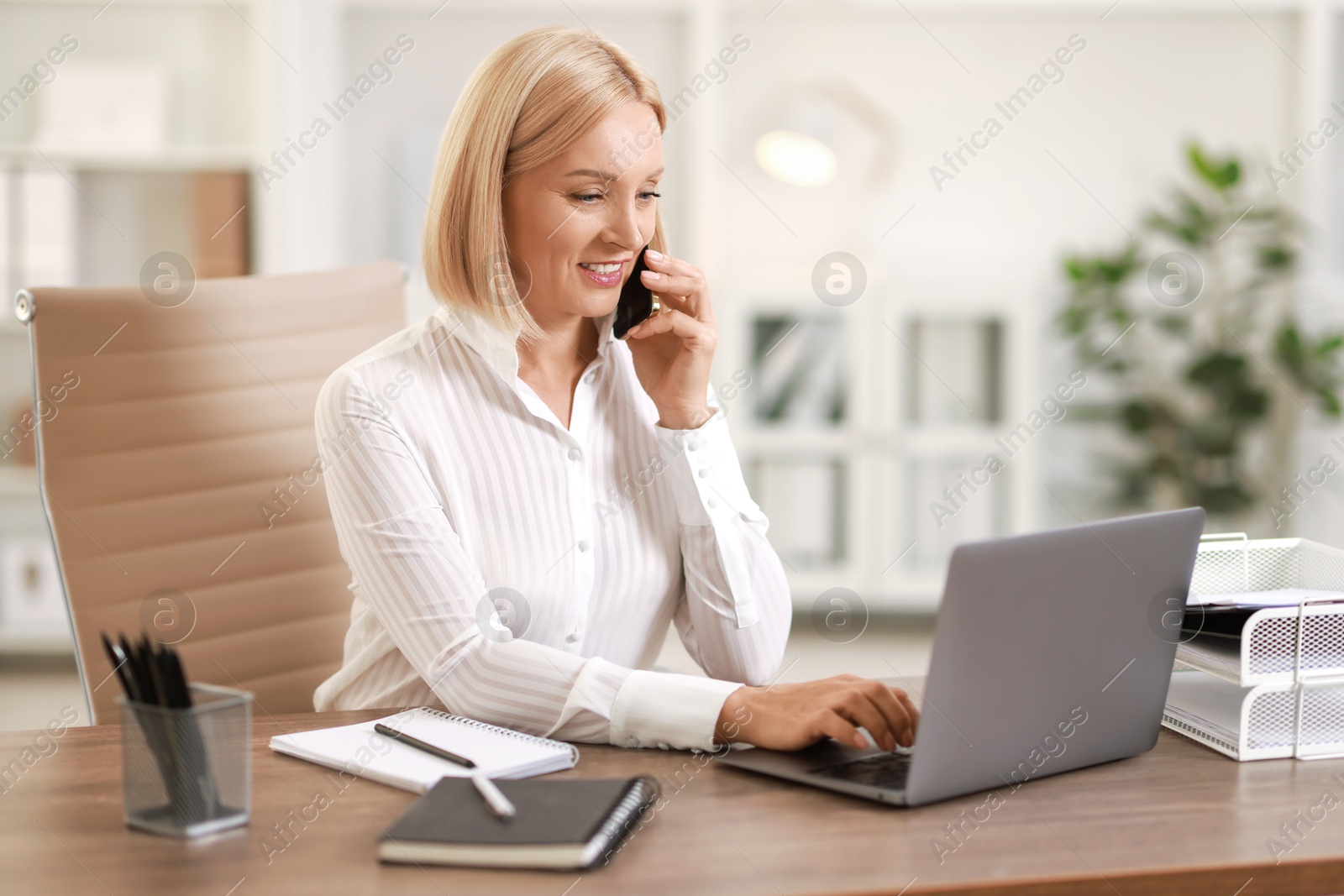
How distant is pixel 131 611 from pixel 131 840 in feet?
2.32

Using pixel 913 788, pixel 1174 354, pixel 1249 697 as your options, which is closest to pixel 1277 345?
pixel 1174 354

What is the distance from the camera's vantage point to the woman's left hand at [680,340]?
1.48m

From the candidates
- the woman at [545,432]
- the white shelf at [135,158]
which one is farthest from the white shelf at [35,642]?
the woman at [545,432]

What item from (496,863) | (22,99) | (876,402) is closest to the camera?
(496,863)

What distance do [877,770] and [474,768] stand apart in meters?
0.35

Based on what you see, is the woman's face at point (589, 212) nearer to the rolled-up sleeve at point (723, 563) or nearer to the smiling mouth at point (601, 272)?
the smiling mouth at point (601, 272)

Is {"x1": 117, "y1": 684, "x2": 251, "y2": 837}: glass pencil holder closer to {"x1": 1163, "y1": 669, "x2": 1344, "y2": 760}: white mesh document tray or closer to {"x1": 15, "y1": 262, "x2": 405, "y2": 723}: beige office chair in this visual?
{"x1": 15, "y1": 262, "x2": 405, "y2": 723}: beige office chair

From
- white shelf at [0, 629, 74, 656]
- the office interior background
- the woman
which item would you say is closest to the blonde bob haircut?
the woman

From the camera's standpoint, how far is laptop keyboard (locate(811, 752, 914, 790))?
100 cm

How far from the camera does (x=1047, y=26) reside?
401 cm

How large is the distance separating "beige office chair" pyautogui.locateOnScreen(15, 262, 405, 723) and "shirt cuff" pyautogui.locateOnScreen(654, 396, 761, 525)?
1.82 ft

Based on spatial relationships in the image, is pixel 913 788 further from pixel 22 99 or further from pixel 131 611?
pixel 22 99

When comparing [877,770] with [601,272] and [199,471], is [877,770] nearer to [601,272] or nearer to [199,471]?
[601,272]

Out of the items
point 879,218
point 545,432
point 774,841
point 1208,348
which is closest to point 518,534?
point 545,432
